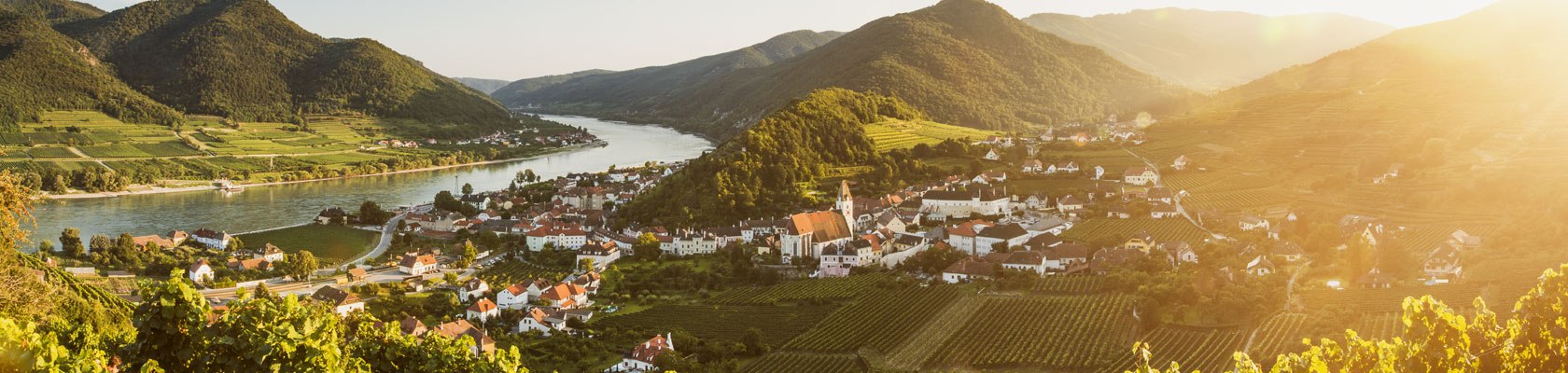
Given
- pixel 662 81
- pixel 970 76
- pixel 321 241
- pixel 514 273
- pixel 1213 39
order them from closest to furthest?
pixel 514 273, pixel 321 241, pixel 970 76, pixel 662 81, pixel 1213 39

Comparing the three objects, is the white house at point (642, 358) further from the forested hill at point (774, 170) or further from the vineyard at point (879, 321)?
the forested hill at point (774, 170)

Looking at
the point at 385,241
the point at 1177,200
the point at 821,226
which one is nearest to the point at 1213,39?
the point at 1177,200

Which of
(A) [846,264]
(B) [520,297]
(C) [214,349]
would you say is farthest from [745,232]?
(C) [214,349]

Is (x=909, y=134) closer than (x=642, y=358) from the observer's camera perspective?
No

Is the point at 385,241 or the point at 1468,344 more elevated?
the point at 1468,344

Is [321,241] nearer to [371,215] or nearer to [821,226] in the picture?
[371,215]

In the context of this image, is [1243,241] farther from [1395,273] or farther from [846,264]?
[846,264]

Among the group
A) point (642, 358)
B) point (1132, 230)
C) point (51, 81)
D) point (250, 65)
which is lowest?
point (642, 358)
